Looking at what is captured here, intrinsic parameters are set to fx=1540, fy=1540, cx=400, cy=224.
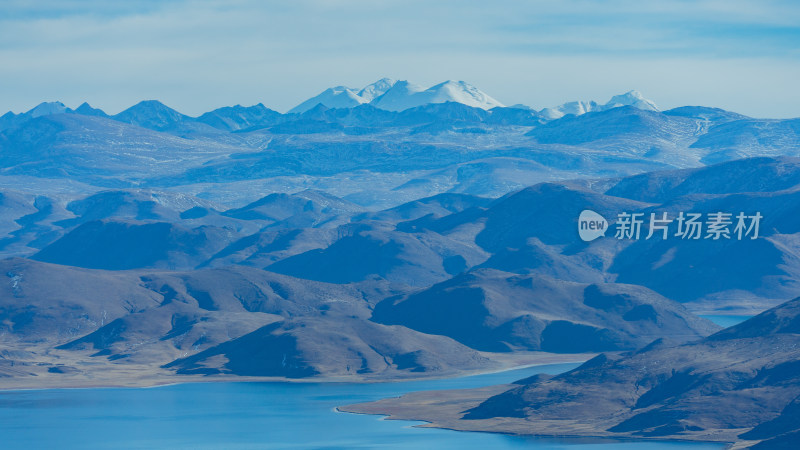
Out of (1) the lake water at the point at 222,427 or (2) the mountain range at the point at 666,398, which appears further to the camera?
(1) the lake water at the point at 222,427

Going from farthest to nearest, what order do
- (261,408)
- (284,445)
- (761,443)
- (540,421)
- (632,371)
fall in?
1. (261,408)
2. (632,371)
3. (540,421)
4. (284,445)
5. (761,443)

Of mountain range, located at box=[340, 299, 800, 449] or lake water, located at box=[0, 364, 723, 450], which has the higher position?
mountain range, located at box=[340, 299, 800, 449]

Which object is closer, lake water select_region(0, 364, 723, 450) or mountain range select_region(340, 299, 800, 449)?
mountain range select_region(340, 299, 800, 449)

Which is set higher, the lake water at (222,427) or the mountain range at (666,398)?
the mountain range at (666,398)

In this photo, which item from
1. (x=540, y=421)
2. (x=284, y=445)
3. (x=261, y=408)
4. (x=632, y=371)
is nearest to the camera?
(x=284, y=445)

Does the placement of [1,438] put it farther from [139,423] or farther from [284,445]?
[284,445]

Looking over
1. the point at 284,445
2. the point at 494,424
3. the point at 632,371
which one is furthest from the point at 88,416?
the point at 632,371

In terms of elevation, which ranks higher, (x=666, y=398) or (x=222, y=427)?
(x=666, y=398)

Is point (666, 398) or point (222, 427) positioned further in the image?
point (222, 427)
